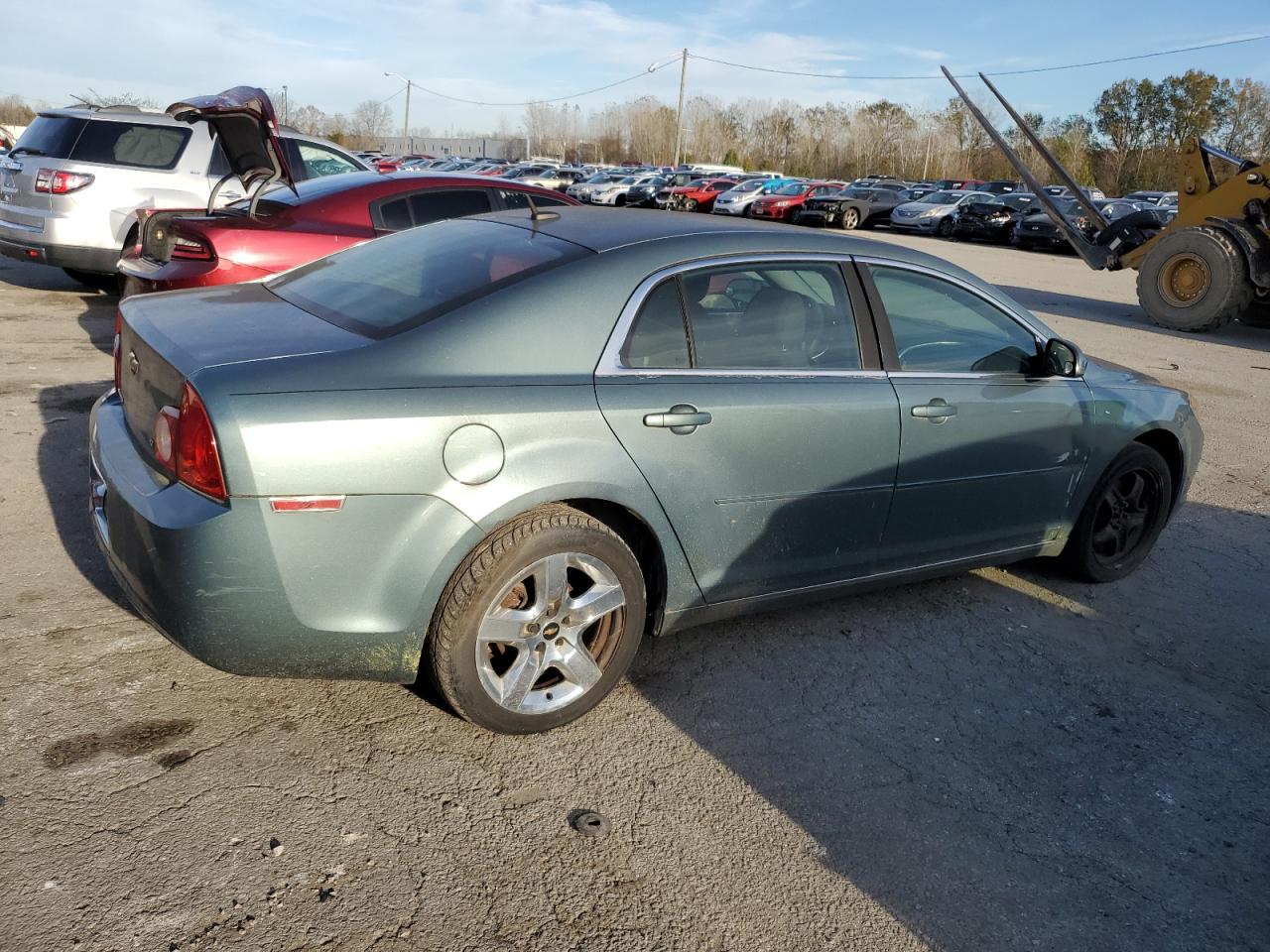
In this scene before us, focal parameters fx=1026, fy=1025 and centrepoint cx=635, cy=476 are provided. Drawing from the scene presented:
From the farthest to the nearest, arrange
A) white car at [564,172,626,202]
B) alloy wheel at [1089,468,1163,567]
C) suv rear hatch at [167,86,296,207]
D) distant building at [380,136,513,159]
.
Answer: distant building at [380,136,513,159]
white car at [564,172,626,202]
suv rear hatch at [167,86,296,207]
alloy wheel at [1089,468,1163,567]

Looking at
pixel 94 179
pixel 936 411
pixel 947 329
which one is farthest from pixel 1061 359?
pixel 94 179

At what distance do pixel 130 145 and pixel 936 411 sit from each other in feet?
26.2

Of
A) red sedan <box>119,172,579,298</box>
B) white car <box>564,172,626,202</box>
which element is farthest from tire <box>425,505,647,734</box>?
white car <box>564,172,626,202</box>

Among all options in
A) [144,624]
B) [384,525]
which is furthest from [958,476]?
[144,624]

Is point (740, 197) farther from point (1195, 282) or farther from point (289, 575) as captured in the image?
point (289, 575)

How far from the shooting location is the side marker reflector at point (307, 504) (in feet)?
8.66

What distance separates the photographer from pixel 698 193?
122ft

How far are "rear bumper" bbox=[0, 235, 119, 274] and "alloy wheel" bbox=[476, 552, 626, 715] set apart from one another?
24.2ft

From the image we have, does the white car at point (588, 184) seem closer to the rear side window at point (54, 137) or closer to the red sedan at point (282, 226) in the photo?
the rear side window at point (54, 137)

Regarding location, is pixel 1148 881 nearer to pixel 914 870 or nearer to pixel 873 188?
pixel 914 870

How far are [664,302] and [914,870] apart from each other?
1.85 meters

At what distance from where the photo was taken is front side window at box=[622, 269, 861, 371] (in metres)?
3.32

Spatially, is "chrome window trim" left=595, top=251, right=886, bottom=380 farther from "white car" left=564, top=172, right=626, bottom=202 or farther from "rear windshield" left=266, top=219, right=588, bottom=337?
"white car" left=564, top=172, right=626, bottom=202

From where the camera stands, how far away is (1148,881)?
280 centimetres
